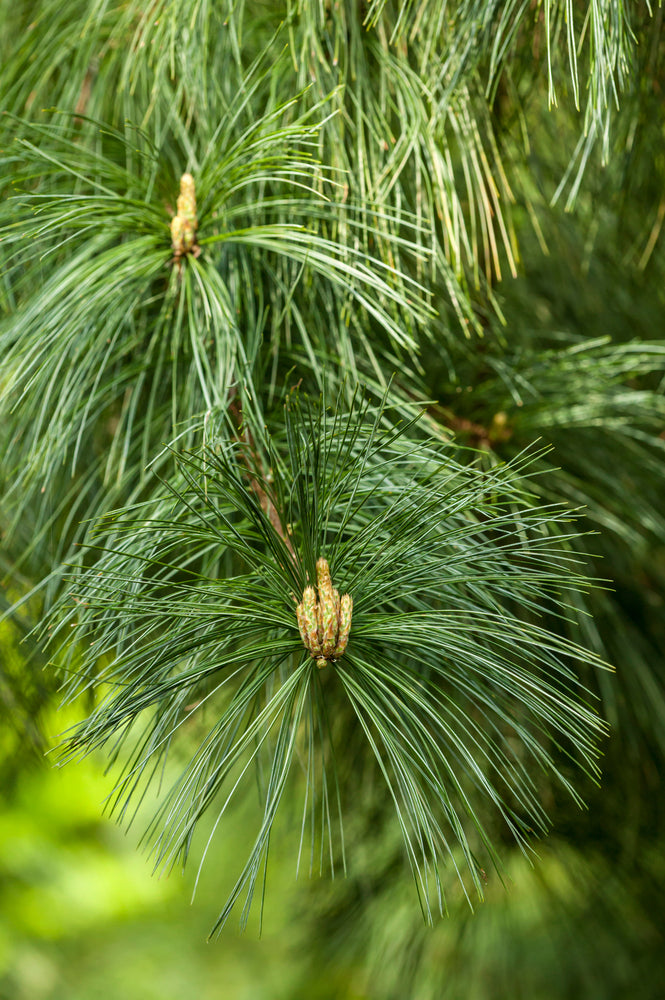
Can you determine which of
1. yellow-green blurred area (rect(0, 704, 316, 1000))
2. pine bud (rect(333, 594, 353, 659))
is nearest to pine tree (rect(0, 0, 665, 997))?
pine bud (rect(333, 594, 353, 659))

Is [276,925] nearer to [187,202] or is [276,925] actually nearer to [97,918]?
[97,918]

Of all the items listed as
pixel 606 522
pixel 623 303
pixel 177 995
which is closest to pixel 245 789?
pixel 606 522

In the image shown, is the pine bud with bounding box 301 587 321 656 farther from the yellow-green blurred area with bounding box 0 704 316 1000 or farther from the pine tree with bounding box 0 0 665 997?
the yellow-green blurred area with bounding box 0 704 316 1000

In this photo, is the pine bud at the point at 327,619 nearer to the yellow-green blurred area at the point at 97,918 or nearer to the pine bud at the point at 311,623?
the pine bud at the point at 311,623

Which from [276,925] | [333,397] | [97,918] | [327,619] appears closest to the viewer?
[327,619]

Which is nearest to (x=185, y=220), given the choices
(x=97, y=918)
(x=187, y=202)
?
(x=187, y=202)

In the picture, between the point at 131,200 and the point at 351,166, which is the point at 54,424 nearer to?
the point at 131,200
